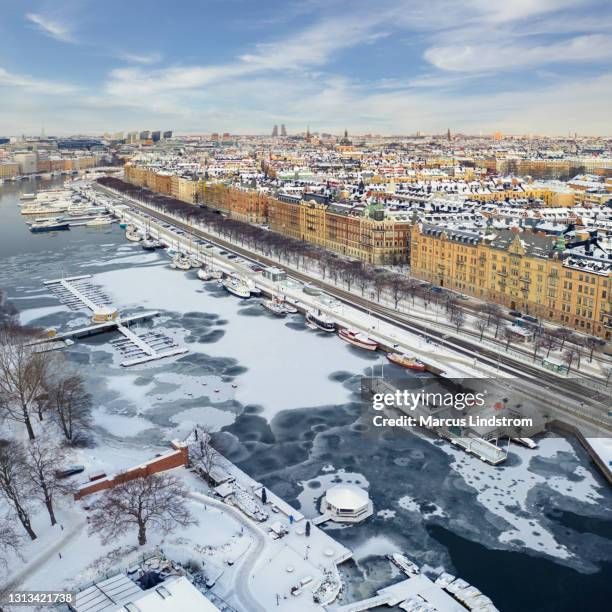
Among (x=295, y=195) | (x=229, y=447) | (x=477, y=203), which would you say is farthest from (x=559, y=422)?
(x=295, y=195)

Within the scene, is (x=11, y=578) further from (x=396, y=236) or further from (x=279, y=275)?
(x=396, y=236)

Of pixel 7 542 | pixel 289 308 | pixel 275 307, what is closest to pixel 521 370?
pixel 289 308

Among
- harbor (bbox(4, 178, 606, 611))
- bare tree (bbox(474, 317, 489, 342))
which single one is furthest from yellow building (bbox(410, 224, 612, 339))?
harbor (bbox(4, 178, 606, 611))

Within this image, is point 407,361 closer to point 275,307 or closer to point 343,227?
point 275,307

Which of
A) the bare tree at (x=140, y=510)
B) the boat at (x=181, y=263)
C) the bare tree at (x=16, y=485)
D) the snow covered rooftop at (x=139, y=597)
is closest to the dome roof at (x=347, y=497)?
the bare tree at (x=140, y=510)

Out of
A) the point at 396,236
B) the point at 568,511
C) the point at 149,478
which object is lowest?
the point at 568,511

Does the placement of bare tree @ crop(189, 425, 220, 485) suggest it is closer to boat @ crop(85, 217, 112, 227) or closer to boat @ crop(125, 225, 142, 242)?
boat @ crop(125, 225, 142, 242)
